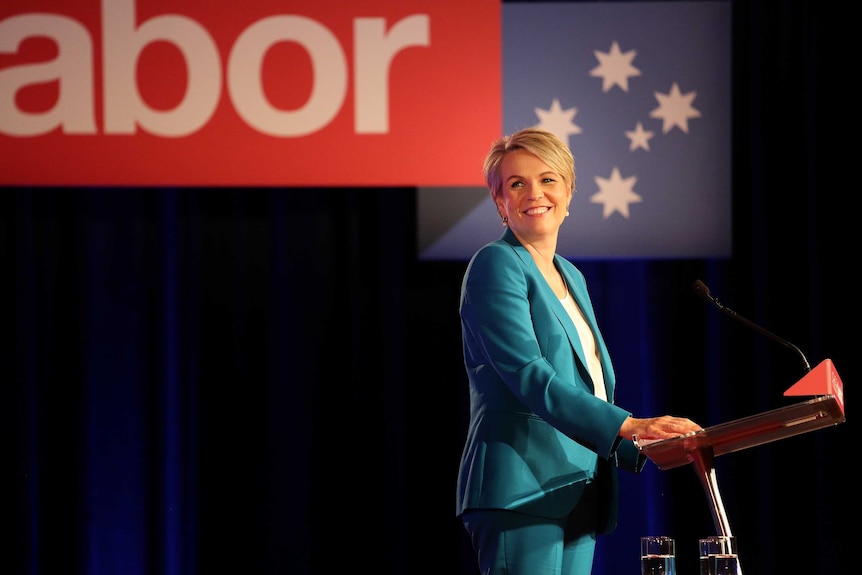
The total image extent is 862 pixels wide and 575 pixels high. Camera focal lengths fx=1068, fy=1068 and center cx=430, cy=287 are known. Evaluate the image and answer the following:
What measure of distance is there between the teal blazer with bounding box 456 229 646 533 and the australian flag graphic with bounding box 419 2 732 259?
6.34 ft

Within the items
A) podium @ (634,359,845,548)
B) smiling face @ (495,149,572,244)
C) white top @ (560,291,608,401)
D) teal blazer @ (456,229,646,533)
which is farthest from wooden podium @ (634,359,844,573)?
smiling face @ (495,149,572,244)

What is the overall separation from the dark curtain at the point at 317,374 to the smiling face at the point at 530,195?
1.89 metres

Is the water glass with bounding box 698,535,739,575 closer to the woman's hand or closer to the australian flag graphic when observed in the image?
the woman's hand

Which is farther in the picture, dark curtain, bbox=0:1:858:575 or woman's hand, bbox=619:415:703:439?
dark curtain, bbox=0:1:858:575

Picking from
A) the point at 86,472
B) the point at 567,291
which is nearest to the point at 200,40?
the point at 86,472

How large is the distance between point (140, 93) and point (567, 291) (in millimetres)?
2219

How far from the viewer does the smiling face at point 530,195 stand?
6.48 feet

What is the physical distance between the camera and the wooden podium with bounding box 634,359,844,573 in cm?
159

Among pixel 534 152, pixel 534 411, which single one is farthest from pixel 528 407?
pixel 534 152

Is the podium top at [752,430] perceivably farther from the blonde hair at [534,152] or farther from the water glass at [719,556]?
the blonde hair at [534,152]

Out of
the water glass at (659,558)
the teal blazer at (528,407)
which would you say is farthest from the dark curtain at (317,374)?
the water glass at (659,558)

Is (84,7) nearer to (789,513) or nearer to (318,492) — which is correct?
(318,492)

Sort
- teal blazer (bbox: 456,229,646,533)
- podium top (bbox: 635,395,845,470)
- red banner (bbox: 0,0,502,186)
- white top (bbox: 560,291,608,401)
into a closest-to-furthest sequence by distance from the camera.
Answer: podium top (bbox: 635,395,845,470) < teal blazer (bbox: 456,229,646,533) < white top (bbox: 560,291,608,401) < red banner (bbox: 0,0,502,186)

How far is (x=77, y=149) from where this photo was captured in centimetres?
372
